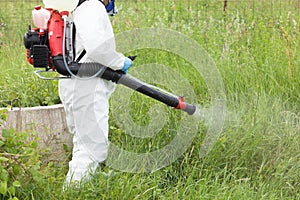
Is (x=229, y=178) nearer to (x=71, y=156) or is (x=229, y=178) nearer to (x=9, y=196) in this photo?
(x=71, y=156)

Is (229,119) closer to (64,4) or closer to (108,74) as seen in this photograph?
(108,74)

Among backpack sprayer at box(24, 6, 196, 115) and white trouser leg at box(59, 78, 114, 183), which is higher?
backpack sprayer at box(24, 6, 196, 115)

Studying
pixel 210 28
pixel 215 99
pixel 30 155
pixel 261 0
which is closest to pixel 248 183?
pixel 215 99

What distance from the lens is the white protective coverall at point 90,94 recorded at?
2971mm

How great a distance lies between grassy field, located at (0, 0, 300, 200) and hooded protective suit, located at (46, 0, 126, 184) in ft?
0.46

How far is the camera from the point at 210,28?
16.9 feet

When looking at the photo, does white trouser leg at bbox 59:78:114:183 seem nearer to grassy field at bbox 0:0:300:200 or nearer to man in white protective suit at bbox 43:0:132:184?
man in white protective suit at bbox 43:0:132:184

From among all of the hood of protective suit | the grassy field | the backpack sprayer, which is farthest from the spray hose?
the grassy field

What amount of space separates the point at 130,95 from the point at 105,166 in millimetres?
720

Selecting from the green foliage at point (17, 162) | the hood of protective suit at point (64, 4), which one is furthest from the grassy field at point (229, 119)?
the hood of protective suit at point (64, 4)

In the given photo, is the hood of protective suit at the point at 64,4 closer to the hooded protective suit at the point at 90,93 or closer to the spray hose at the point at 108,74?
the hooded protective suit at the point at 90,93

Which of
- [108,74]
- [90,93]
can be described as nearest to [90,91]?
[90,93]

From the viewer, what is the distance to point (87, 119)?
3.20 meters

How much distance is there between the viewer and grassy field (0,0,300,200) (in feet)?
10.2
